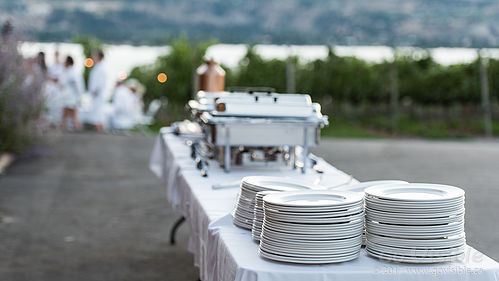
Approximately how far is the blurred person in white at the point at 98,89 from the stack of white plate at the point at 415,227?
982cm

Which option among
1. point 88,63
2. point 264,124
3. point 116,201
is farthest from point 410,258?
point 88,63

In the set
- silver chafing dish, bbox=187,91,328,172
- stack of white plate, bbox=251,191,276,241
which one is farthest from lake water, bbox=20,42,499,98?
stack of white plate, bbox=251,191,276,241

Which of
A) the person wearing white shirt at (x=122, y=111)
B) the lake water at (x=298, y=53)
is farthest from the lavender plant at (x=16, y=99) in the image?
the lake water at (x=298, y=53)

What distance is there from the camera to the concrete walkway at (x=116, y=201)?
4779 mm

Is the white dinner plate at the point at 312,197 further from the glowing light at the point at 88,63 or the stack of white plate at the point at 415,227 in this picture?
the glowing light at the point at 88,63

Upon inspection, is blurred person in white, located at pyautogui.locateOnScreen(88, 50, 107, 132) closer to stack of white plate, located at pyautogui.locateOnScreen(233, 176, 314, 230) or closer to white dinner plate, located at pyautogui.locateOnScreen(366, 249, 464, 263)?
stack of white plate, located at pyautogui.locateOnScreen(233, 176, 314, 230)

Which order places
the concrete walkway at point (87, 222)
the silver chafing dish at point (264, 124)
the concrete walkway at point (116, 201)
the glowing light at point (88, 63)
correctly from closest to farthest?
the silver chafing dish at point (264, 124)
the concrete walkway at point (87, 222)
the concrete walkway at point (116, 201)
the glowing light at point (88, 63)

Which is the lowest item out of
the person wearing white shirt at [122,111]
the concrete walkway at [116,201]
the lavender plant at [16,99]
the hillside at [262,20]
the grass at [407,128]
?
the grass at [407,128]

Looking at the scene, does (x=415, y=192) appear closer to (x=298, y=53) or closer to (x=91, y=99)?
(x=91, y=99)

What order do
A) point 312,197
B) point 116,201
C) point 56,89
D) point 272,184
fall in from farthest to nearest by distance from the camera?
point 56,89 → point 116,201 → point 272,184 → point 312,197

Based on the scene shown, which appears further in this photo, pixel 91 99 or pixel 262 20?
pixel 262 20

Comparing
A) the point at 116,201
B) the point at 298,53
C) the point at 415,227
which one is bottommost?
the point at 116,201

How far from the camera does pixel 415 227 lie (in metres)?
2.01

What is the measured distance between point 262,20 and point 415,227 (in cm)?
1088
